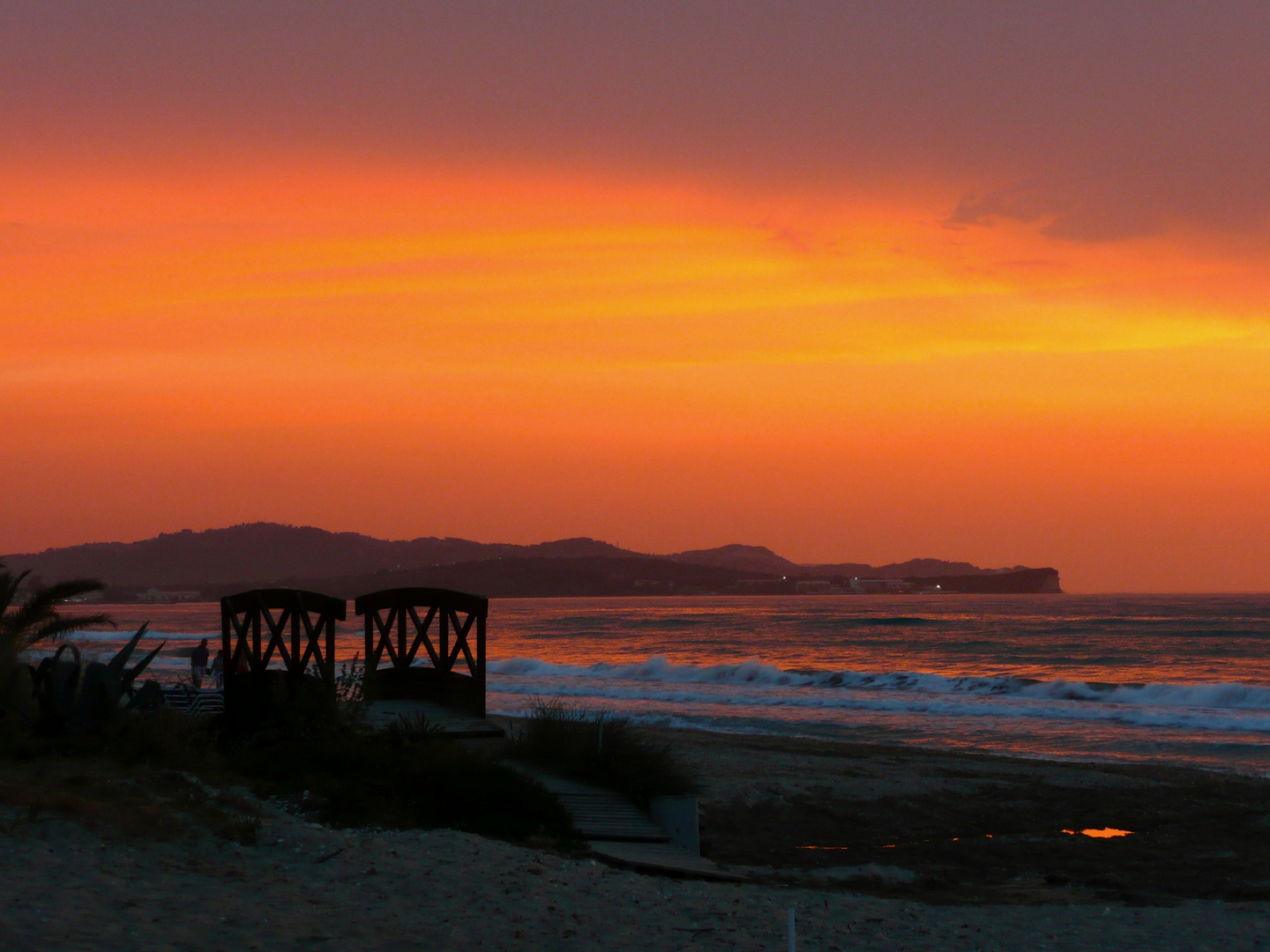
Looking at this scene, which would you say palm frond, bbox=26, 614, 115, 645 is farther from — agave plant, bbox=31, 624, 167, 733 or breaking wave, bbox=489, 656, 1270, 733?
breaking wave, bbox=489, 656, 1270, 733

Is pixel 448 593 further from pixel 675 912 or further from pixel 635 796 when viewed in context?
pixel 675 912

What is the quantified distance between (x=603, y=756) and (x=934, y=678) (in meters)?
39.1

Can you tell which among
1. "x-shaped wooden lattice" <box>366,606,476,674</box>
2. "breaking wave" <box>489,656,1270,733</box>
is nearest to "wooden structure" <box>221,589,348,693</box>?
"x-shaped wooden lattice" <box>366,606,476,674</box>

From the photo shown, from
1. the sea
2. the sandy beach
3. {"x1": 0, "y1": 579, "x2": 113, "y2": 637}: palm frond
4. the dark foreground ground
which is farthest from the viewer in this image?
the sea

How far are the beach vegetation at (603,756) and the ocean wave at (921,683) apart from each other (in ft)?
100

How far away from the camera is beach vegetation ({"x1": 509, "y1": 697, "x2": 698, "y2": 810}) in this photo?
13.6 meters

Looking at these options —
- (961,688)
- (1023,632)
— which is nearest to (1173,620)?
(1023,632)

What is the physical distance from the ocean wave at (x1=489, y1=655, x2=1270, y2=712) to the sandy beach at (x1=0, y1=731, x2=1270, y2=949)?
30.7m

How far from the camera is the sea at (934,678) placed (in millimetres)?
29766

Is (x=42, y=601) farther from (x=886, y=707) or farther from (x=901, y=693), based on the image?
(x=901, y=693)

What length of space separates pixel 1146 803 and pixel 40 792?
15250 millimetres

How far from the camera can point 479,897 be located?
9.41 metres

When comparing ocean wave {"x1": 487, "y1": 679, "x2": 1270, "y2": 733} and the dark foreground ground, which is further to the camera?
ocean wave {"x1": 487, "y1": 679, "x2": 1270, "y2": 733}

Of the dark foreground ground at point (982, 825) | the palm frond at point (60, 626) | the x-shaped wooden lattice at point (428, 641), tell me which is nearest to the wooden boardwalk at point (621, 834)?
the dark foreground ground at point (982, 825)
